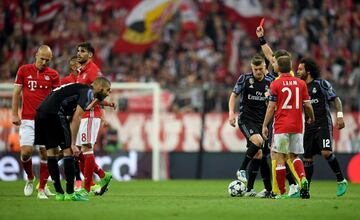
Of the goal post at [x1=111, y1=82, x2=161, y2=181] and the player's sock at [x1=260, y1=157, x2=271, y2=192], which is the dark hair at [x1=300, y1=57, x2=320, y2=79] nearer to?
the player's sock at [x1=260, y1=157, x2=271, y2=192]

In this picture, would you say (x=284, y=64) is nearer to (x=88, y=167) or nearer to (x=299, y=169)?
(x=299, y=169)

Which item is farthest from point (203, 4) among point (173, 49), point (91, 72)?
point (91, 72)

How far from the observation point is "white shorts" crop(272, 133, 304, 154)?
44.0 ft

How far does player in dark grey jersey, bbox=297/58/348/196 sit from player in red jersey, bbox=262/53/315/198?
1.44m

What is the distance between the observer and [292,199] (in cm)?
1332

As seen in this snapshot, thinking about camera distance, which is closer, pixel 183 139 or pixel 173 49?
pixel 183 139

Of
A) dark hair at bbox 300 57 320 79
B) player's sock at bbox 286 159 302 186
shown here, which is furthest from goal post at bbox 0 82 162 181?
player's sock at bbox 286 159 302 186

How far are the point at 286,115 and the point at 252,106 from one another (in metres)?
1.26

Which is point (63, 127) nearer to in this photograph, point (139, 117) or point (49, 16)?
point (139, 117)

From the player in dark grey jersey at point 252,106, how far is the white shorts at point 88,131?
2.14 metres

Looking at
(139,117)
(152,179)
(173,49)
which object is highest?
(173,49)

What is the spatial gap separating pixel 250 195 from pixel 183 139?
8.55 metres

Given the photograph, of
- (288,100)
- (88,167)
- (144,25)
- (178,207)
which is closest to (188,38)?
(144,25)

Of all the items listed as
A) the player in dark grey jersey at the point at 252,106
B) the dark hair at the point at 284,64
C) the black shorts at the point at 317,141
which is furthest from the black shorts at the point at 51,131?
the black shorts at the point at 317,141
